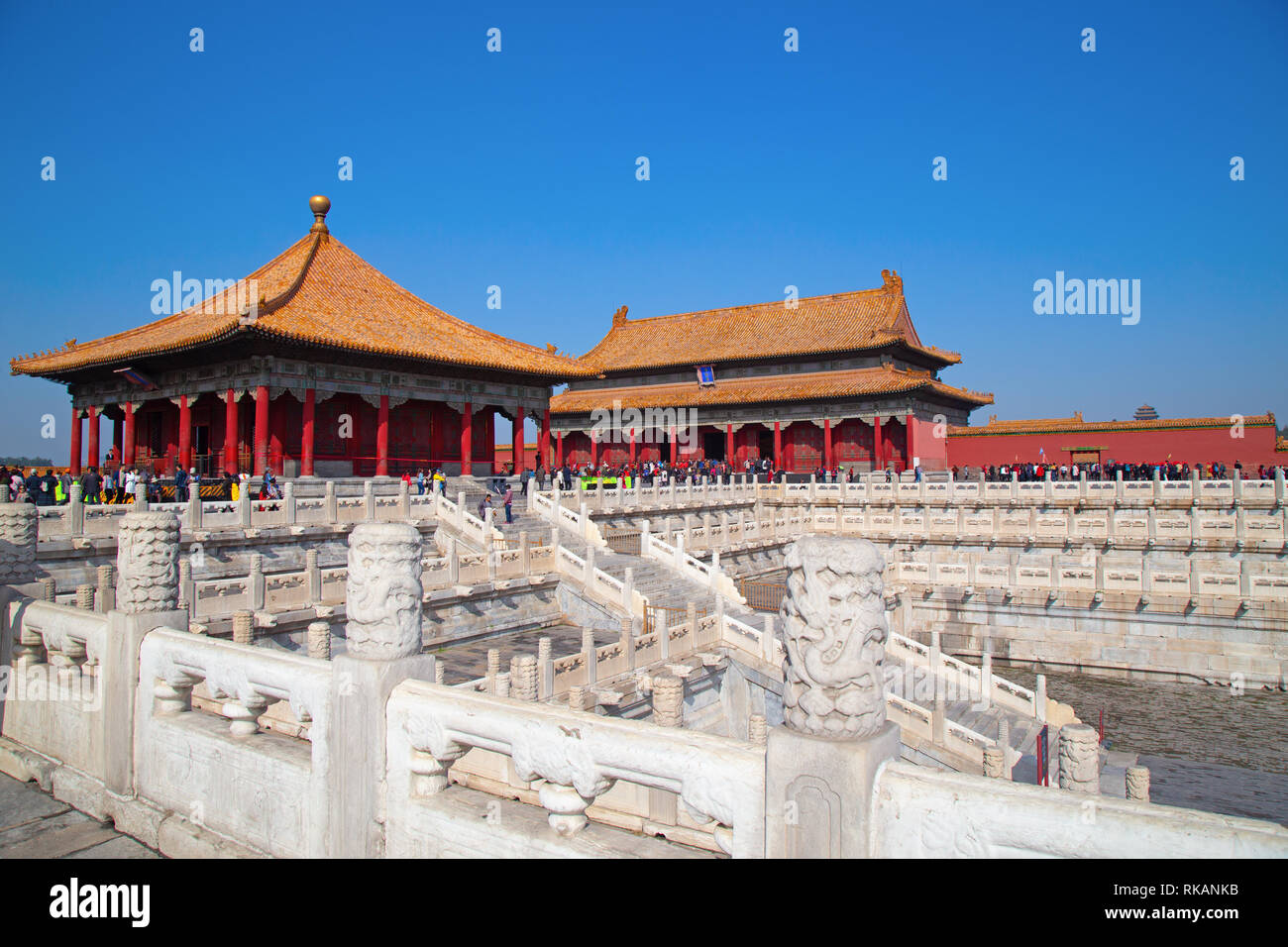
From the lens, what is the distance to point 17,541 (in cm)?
645

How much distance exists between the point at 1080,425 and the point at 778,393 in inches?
543

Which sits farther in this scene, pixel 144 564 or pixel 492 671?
pixel 492 671

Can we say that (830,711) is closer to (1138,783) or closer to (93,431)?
(1138,783)

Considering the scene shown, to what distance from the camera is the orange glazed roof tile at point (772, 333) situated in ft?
139

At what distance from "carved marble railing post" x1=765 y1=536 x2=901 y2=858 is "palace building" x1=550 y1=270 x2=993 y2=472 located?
120ft

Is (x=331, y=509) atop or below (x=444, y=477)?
below

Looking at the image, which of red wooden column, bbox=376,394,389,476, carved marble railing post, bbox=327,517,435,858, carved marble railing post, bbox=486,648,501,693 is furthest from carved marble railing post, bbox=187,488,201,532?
carved marble railing post, bbox=327,517,435,858

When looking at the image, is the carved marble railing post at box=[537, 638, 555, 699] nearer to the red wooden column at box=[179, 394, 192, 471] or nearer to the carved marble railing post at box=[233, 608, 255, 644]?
the carved marble railing post at box=[233, 608, 255, 644]

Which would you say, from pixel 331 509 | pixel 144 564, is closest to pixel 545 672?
pixel 144 564

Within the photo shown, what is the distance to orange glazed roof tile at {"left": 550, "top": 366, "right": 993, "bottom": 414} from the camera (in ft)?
128

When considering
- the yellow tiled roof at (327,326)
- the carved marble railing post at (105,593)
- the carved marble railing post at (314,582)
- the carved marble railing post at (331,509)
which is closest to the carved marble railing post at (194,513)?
the carved marble railing post at (331,509)

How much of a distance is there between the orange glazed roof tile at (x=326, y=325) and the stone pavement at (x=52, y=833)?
60.2 ft

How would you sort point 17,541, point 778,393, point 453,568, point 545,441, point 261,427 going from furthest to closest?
1. point 778,393
2. point 545,441
3. point 261,427
4. point 453,568
5. point 17,541
